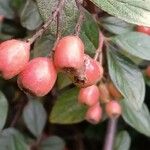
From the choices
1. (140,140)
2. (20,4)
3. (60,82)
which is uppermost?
(20,4)

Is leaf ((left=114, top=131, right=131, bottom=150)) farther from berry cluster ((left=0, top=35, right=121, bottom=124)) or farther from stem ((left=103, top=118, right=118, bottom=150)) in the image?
berry cluster ((left=0, top=35, right=121, bottom=124))

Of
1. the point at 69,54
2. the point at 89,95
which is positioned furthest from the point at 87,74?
the point at 89,95

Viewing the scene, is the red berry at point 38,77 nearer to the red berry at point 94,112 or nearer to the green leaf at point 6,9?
the red berry at point 94,112

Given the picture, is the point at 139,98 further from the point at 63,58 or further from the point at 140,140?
the point at 140,140

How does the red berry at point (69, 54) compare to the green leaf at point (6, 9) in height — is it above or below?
above

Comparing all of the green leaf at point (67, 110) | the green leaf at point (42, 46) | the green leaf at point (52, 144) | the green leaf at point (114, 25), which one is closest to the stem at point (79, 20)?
the green leaf at point (42, 46)

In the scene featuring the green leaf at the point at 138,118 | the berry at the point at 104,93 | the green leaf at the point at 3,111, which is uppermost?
the green leaf at the point at 3,111

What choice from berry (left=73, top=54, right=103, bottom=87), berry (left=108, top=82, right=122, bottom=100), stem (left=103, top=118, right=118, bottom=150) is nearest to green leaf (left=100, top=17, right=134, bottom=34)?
berry (left=108, top=82, right=122, bottom=100)

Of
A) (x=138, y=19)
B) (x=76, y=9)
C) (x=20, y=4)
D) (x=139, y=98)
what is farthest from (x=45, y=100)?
(x=138, y=19)
